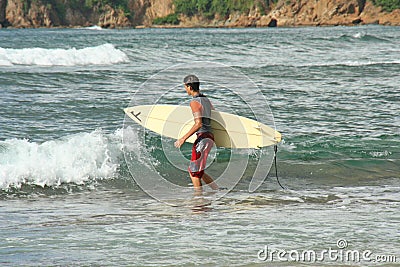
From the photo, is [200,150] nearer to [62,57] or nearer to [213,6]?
[62,57]

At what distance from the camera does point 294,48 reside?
3356cm

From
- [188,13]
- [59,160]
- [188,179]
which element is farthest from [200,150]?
[188,13]

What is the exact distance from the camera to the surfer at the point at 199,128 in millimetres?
7547

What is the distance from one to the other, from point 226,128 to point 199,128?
854 millimetres

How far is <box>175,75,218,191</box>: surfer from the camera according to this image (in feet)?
24.8

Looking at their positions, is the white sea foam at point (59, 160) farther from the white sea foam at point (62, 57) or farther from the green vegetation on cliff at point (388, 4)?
the green vegetation on cliff at point (388, 4)

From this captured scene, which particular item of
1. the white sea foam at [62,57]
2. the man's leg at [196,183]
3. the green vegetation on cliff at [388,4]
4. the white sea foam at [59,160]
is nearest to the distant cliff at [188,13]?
the green vegetation on cliff at [388,4]

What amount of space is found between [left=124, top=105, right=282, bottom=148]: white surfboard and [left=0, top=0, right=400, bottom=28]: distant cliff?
3250 inches

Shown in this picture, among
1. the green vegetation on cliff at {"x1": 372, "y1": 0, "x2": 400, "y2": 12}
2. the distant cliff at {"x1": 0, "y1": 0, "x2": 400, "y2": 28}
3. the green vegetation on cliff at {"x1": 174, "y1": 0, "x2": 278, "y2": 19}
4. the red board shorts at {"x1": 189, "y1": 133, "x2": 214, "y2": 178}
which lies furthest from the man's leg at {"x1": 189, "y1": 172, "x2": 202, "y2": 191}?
the green vegetation on cliff at {"x1": 174, "y1": 0, "x2": 278, "y2": 19}

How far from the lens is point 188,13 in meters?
118

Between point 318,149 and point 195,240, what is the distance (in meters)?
5.02

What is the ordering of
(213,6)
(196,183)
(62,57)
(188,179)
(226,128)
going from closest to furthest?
(196,183) < (226,128) < (188,179) < (62,57) < (213,6)

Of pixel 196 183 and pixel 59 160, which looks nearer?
pixel 196 183

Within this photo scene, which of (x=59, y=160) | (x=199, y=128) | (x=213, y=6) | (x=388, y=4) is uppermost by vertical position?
(x=388, y=4)
